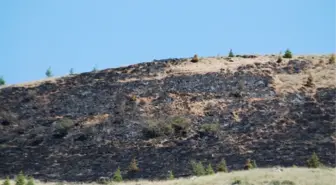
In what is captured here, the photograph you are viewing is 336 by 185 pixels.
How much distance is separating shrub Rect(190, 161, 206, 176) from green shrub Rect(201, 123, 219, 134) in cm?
543

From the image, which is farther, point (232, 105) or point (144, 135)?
point (232, 105)

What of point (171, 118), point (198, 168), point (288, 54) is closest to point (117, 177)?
point (198, 168)

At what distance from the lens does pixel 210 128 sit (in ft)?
152

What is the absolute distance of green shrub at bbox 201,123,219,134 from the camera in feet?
152

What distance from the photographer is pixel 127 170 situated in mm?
41844

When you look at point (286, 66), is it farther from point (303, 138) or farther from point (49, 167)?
point (49, 167)

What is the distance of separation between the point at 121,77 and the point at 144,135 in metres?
12.1

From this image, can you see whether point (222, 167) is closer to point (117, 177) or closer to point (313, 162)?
point (313, 162)

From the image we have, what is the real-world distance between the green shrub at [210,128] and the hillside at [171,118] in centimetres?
9

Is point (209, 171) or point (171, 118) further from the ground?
point (171, 118)

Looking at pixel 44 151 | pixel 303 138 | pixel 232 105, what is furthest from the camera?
pixel 232 105

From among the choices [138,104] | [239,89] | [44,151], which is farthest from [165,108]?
[44,151]

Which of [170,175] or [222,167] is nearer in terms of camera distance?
[222,167]

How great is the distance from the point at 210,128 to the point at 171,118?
332 centimetres
